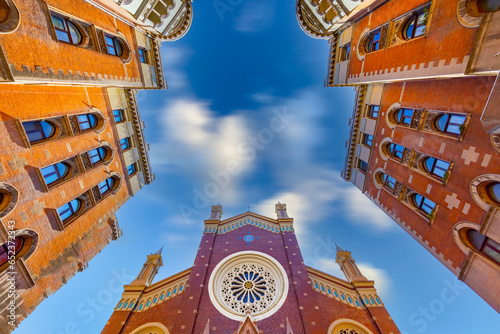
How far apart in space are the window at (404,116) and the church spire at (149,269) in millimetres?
27224

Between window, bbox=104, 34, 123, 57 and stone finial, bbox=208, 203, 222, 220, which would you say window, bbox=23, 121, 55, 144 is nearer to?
window, bbox=104, 34, 123, 57

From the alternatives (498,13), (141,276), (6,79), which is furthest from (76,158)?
(498,13)

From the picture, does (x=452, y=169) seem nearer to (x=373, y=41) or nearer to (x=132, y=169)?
(x=373, y=41)

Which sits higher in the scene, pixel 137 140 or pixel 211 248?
pixel 137 140

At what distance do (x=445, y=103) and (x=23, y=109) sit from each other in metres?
21.5

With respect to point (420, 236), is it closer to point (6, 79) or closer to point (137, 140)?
point (6, 79)

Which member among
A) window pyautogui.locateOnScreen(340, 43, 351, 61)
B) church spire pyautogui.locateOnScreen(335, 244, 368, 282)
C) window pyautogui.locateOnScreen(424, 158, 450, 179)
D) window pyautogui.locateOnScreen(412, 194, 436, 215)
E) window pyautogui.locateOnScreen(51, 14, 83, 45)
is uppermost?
window pyautogui.locateOnScreen(340, 43, 351, 61)

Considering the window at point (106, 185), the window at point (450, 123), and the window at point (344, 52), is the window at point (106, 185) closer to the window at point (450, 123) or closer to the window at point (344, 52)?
the window at point (450, 123)

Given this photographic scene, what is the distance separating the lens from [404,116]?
14.5 m

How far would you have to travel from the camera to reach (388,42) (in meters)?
13.3

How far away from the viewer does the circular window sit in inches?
711

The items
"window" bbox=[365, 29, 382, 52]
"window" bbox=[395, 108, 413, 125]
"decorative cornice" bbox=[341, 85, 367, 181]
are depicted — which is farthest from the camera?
"decorative cornice" bbox=[341, 85, 367, 181]

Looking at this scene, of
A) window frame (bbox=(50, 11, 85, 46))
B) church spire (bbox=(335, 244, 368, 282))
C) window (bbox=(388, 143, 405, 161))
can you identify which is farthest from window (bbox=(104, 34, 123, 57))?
church spire (bbox=(335, 244, 368, 282))

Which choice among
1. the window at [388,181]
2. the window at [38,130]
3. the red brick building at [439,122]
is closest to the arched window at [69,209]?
the window at [38,130]
